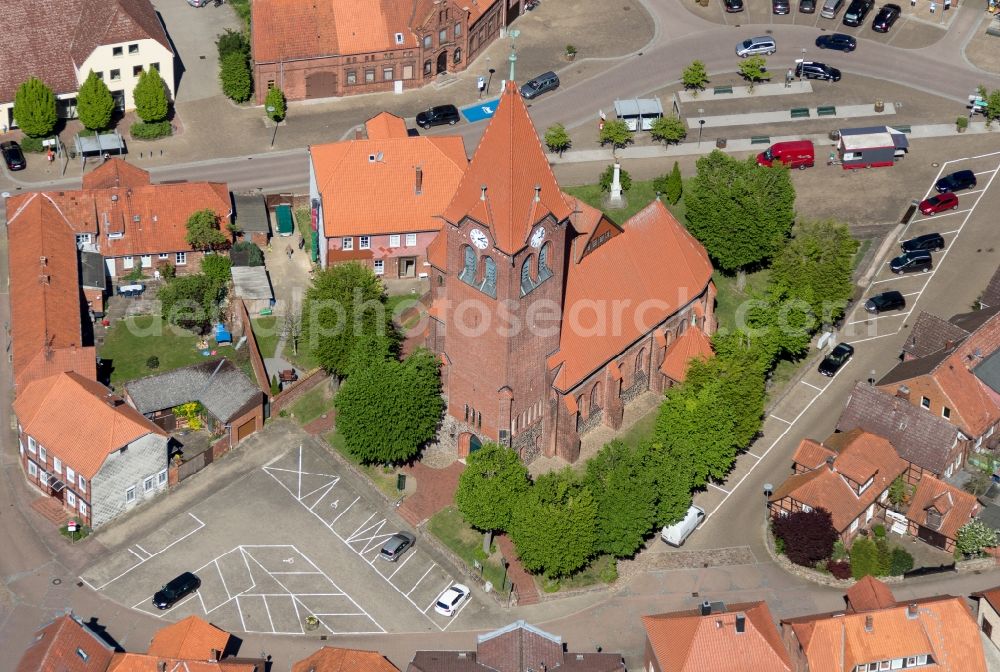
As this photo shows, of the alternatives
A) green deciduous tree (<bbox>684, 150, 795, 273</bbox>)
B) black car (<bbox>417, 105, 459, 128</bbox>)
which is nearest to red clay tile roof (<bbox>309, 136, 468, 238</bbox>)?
black car (<bbox>417, 105, 459, 128</bbox>)

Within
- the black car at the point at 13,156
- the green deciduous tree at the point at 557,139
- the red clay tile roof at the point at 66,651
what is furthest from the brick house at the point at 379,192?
the red clay tile roof at the point at 66,651

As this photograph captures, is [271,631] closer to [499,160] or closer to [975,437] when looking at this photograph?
[499,160]

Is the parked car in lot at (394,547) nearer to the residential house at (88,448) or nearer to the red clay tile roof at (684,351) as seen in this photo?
the residential house at (88,448)

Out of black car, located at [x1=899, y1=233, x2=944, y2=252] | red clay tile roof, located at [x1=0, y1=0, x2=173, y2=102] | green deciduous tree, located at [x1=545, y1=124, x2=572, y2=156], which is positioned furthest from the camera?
green deciduous tree, located at [x1=545, y1=124, x2=572, y2=156]

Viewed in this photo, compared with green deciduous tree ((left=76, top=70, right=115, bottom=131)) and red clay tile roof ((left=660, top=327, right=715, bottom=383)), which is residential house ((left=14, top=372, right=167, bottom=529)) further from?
red clay tile roof ((left=660, top=327, right=715, bottom=383))

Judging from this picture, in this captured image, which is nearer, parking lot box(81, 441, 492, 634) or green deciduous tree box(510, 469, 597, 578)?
green deciduous tree box(510, 469, 597, 578)

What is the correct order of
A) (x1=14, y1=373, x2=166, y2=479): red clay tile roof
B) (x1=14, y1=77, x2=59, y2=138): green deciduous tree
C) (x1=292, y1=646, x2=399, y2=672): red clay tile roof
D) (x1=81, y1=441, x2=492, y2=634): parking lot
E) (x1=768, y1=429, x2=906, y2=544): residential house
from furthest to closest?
1. (x1=14, y1=77, x2=59, y2=138): green deciduous tree
2. (x1=768, y1=429, x2=906, y2=544): residential house
3. (x1=14, y1=373, x2=166, y2=479): red clay tile roof
4. (x1=81, y1=441, x2=492, y2=634): parking lot
5. (x1=292, y1=646, x2=399, y2=672): red clay tile roof

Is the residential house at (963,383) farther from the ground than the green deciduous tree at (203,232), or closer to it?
closer to it

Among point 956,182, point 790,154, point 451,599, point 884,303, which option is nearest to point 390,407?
point 451,599
